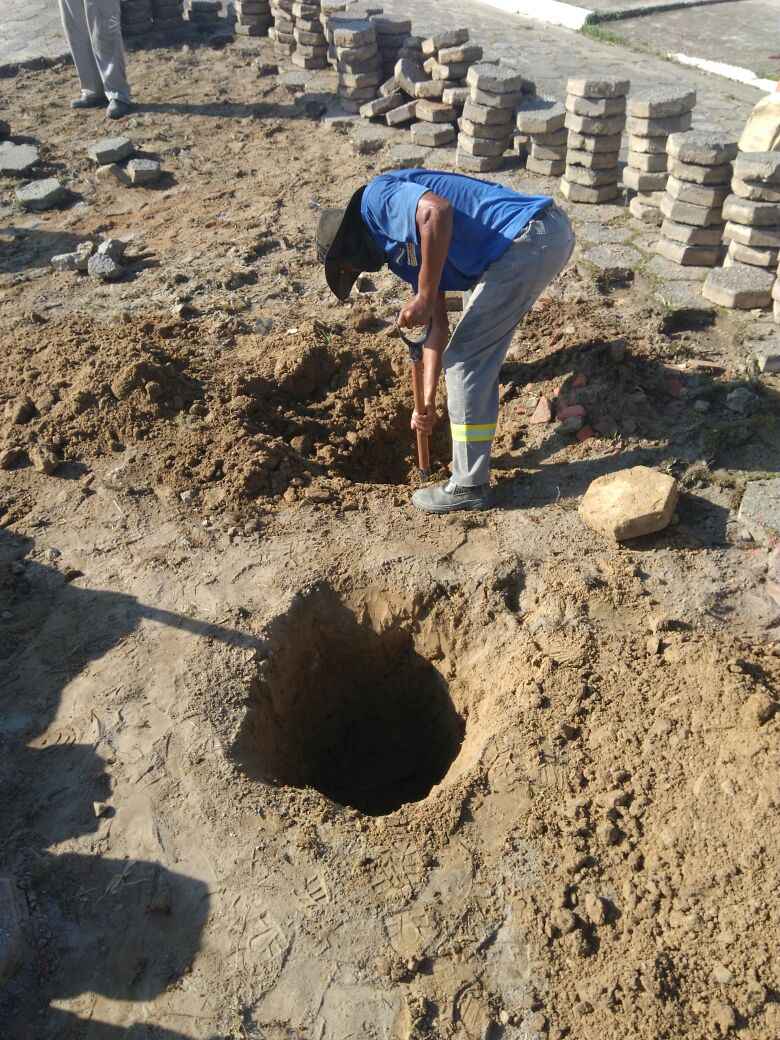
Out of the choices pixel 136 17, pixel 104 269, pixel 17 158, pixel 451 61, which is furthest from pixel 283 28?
pixel 104 269

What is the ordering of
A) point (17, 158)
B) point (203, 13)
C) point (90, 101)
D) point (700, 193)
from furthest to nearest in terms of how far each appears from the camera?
1. point (203, 13)
2. point (90, 101)
3. point (17, 158)
4. point (700, 193)

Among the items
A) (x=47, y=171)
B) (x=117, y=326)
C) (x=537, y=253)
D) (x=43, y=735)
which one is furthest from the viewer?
(x=47, y=171)

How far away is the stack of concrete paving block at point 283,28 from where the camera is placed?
34.3 ft

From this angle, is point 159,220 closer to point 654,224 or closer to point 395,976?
point 654,224

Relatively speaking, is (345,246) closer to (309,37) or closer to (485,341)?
(485,341)

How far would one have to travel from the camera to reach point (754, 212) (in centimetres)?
556

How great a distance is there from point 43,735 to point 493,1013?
201 centimetres

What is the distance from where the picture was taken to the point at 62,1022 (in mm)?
2848

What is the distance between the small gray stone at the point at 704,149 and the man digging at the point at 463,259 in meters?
2.11

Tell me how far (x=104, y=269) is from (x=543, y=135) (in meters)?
3.67

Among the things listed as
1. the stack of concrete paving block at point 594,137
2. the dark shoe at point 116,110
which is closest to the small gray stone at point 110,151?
the dark shoe at point 116,110

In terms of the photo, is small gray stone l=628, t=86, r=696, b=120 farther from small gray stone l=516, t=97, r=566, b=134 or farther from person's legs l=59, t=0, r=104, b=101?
person's legs l=59, t=0, r=104, b=101

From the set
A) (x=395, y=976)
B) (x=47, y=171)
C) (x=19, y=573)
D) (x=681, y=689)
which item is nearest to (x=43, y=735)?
(x=19, y=573)

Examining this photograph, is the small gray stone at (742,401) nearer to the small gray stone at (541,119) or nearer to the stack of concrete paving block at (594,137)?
the stack of concrete paving block at (594,137)
